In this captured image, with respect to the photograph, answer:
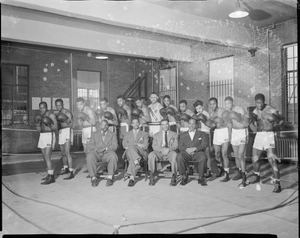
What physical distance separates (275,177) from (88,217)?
6.27 ft

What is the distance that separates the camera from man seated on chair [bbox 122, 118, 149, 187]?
2925 millimetres

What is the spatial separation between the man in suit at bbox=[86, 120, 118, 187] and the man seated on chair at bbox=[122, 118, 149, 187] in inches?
6.0

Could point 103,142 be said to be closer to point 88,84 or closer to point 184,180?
point 88,84

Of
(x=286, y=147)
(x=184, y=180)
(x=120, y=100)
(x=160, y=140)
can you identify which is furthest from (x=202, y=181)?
(x=120, y=100)

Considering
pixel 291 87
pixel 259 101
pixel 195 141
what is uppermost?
pixel 291 87

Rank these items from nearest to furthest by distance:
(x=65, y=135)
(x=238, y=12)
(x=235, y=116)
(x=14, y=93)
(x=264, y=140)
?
(x=238, y=12) < (x=14, y=93) < (x=264, y=140) < (x=235, y=116) < (x=65, y=135)

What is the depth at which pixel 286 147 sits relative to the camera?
10.2 feet

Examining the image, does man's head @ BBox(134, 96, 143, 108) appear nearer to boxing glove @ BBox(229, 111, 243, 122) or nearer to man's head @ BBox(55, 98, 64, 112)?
man's head @ BBox(55, 98, 64, 112)

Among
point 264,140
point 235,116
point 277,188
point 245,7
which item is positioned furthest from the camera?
point 235,116

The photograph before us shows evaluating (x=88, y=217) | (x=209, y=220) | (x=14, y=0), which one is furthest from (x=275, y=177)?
(x=14, y=0)

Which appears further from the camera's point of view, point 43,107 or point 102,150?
point 102,150

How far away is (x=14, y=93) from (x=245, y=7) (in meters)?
2.31

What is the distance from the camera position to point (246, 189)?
8.71ft

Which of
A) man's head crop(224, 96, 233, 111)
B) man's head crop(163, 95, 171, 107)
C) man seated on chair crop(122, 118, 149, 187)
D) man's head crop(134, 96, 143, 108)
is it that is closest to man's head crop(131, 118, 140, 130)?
man seated on chair crop(122, 118, 149, 187)
